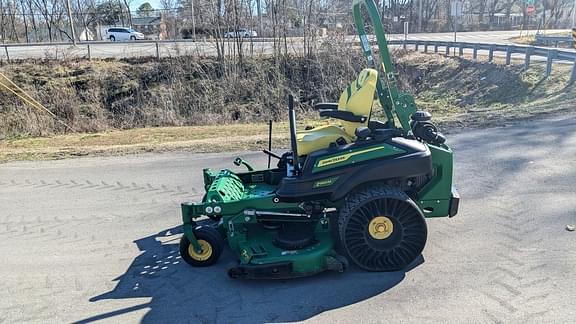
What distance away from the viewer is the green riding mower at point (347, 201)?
4230mm

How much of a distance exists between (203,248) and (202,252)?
0.13 ft

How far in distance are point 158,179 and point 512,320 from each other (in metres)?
5.21

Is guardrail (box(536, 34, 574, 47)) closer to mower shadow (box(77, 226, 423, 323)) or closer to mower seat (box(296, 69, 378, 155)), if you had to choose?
mower seat (box(296, 69, 378, 155))

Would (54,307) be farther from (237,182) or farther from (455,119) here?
(455,119)

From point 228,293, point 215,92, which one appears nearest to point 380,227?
point 228,293

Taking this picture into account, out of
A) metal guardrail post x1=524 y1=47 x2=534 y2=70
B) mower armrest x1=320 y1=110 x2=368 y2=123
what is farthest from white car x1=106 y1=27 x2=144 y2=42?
mower armrest x1=320 y1=110 x2=368 y2=123

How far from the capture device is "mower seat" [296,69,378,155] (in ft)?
15.1

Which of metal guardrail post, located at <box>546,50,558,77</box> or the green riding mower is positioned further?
metal guardrail post, located at <box>546,50,558,77</box>

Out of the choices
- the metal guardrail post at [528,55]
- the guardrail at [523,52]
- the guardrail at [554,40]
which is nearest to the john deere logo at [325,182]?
the guardrail at [523,52]

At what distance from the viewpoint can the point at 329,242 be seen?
4.39 metres

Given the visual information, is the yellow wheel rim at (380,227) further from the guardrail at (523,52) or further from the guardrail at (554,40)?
the guardrail at (554,40)

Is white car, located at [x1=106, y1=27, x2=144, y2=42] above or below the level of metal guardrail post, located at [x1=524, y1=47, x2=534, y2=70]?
above

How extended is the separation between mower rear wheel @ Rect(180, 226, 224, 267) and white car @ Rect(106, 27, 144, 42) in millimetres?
40306

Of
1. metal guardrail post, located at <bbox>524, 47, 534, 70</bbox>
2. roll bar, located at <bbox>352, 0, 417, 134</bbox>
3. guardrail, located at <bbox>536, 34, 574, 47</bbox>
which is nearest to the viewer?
roll bar, located at <bbox>352, 0, 417, 134</bbox>
